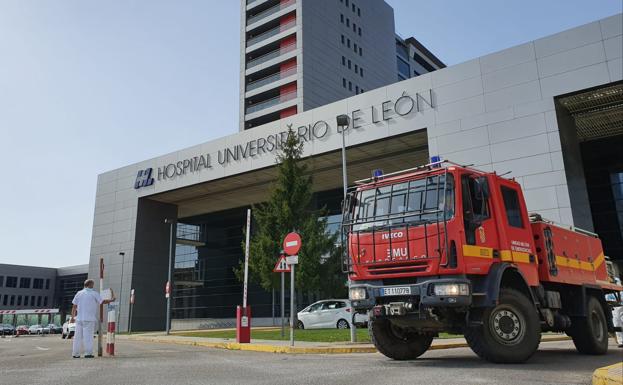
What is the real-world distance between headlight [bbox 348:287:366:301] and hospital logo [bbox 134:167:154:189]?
104ft

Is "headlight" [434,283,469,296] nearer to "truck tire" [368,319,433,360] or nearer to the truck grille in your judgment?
the truck grille

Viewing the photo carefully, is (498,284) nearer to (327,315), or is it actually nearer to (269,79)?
(327,315)

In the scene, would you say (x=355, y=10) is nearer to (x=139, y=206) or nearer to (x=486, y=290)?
(x=139, y=206)

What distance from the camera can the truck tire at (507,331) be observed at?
7.75m

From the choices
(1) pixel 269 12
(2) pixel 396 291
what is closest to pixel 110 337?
(2) pixel 396 291

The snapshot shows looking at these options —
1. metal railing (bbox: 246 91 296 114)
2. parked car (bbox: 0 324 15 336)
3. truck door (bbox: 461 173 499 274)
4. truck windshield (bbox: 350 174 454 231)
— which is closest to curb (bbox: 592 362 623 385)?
truck door (bbox: 461 173 499 274)

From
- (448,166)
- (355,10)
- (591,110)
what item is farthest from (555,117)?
(355,10)

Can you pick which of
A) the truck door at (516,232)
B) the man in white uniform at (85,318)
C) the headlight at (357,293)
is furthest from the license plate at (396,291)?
the man in white uniform at (85,318)

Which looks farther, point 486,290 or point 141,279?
point 141,279

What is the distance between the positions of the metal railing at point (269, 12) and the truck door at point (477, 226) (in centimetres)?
5591

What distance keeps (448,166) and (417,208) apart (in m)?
0.91

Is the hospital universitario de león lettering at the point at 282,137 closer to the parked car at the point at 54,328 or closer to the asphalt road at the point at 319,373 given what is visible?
the asphalt road at the point at 319,373

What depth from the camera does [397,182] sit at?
29.7 ft

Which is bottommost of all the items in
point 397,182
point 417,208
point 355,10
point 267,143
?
point 417,208
